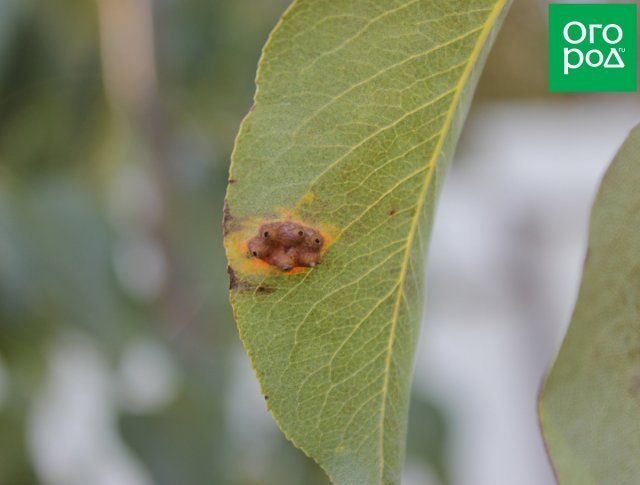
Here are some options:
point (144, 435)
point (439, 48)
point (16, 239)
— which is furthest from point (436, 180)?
point (144, 435)

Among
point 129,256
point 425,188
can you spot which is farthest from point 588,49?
point 129,256

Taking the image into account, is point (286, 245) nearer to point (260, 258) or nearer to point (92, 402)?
point (260, 258)

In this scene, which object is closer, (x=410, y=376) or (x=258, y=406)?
(x=410, y=376)

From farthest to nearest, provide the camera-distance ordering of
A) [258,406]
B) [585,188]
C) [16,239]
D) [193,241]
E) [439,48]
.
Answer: [585,188] → [258,406] → [193,241] → [16,239] → [439,48]

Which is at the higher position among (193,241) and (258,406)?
(193,241)

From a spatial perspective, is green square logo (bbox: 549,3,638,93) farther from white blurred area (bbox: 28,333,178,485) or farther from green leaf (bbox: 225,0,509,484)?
white blurred area (bbox: 28,333,178,485)

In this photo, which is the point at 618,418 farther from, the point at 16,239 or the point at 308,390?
the point at 16,239

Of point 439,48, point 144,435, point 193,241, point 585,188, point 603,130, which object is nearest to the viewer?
point 439,48

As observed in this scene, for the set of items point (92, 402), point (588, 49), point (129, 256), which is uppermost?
point (588, 49)
